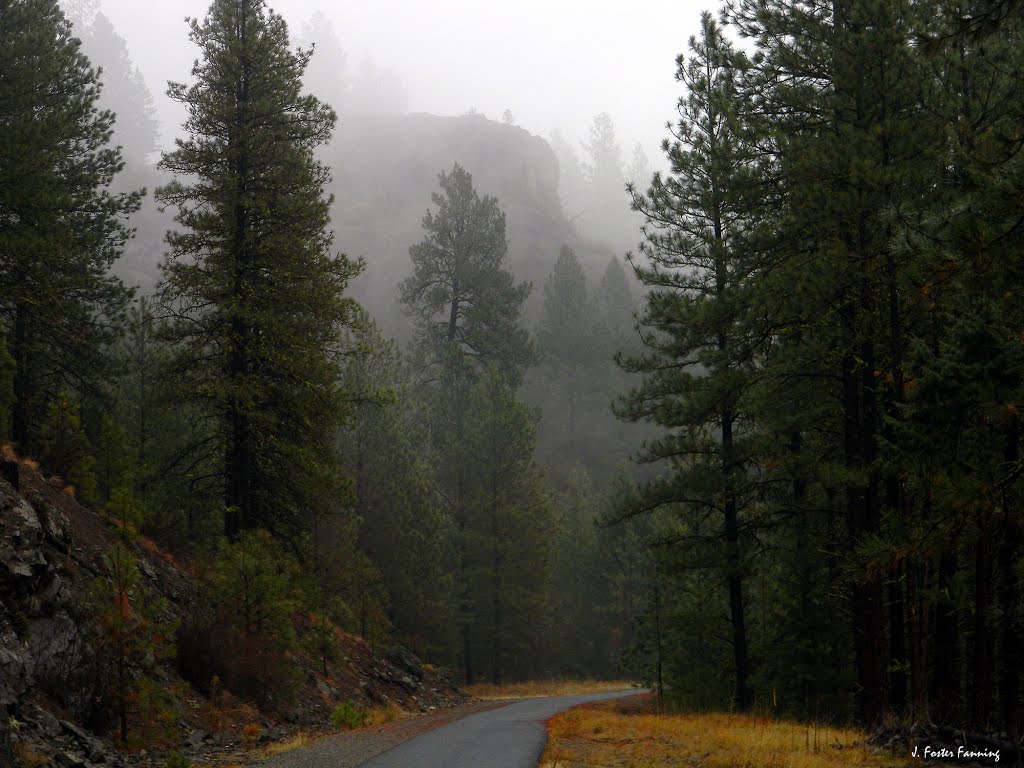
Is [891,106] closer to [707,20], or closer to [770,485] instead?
[707,20]

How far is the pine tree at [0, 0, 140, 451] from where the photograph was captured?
655 inches

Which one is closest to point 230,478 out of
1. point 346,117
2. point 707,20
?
point 707,20

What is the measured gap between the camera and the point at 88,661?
9633 mm

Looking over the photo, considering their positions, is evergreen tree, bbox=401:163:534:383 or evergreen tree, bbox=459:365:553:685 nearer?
evergreen tree, bbox=459:365:553:685

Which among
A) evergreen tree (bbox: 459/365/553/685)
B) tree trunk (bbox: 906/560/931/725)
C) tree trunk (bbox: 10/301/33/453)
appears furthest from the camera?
evergreen tree (bbox: 459/365/553/685)

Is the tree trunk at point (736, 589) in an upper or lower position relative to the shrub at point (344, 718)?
upper

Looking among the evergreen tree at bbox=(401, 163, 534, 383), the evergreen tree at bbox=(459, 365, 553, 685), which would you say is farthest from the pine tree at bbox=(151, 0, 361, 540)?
the evergreen tree at bbox=(401, 163, 534, 383)

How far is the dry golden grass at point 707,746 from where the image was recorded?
8.35 metres

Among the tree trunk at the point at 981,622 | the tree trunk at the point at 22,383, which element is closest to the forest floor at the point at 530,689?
the tree trunk at the point at 22,383

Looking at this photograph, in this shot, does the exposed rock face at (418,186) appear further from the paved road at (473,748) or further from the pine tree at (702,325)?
the paved road at (473,748)

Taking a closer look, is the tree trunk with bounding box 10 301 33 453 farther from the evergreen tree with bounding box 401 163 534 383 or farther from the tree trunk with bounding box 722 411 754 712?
the evergreen tree with bounding box 401 163 534 383

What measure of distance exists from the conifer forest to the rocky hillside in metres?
0.88

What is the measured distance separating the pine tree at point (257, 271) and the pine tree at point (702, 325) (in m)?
6.98

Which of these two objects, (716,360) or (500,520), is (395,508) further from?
(716,360)
